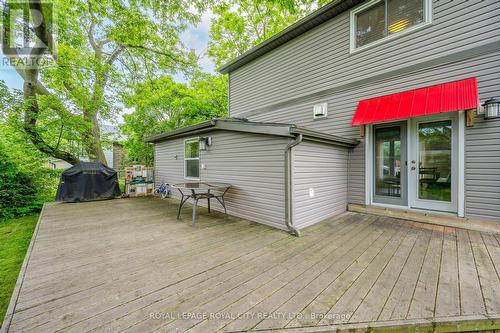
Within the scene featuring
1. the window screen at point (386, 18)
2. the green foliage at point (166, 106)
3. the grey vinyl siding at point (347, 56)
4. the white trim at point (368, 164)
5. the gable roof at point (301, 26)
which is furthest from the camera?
the green foliage at point (166, 106)

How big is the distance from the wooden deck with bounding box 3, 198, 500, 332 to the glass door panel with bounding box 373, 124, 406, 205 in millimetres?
992

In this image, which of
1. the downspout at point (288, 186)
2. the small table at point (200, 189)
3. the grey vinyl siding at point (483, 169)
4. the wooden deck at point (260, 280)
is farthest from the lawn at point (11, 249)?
the grey vinyl siding at point (483, 169)

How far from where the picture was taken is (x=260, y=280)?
2184 mm

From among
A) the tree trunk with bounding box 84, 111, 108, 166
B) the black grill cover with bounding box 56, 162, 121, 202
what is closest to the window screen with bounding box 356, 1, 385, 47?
the black grill cover with bounding box 56, 162, 121, 202

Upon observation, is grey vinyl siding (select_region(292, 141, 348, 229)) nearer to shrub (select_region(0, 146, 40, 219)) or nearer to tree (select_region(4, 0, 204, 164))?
tree (select_region(4, 0, 204, 164))

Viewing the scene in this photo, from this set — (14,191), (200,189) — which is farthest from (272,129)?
(14,191)

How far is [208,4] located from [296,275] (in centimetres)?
747

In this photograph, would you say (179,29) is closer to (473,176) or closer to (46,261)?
(46,261)

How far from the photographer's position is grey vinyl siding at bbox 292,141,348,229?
3813mm

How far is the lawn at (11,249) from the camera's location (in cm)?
238

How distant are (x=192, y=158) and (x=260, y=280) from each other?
5.26 m

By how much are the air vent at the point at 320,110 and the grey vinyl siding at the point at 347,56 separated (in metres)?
0.43

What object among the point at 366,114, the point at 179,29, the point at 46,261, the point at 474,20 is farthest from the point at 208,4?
the point at 46,261

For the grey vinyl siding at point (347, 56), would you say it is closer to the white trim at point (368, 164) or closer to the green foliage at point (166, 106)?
the white trim at point (368, 164)
